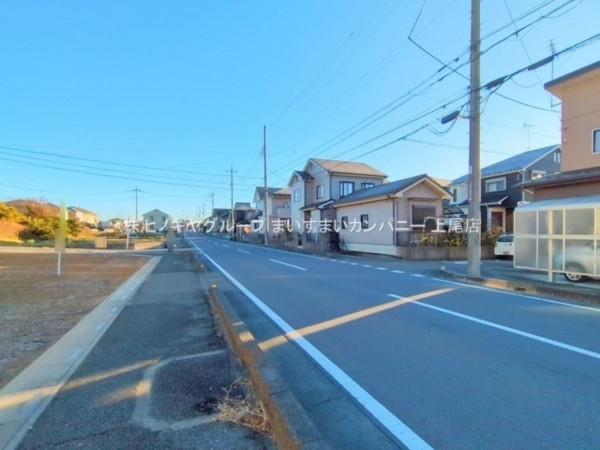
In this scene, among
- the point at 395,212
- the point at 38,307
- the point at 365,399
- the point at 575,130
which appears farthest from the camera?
the point at 395,212

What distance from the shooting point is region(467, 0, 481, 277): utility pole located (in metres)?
12.1

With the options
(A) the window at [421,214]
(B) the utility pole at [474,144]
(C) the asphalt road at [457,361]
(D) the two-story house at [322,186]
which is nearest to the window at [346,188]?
(D) the two-story house at [322,186]

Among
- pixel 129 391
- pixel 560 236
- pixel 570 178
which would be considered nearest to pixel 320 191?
pixel 570 178

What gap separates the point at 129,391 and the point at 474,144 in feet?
41.0

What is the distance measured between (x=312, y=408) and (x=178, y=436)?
3.95 ft

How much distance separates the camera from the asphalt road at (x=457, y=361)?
9.86 feet

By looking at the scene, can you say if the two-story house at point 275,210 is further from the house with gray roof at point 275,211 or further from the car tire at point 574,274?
the car tire at point 574,274

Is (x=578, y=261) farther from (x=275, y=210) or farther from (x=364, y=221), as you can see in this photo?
(x=275, y=210)

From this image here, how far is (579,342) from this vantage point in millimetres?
5219

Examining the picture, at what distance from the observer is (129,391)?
377cm

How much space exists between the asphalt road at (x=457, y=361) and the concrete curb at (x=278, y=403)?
0.46 metres

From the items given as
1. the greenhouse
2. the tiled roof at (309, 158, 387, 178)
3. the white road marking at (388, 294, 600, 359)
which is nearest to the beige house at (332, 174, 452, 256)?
the tiled roof at (309, 158, 387, 178)

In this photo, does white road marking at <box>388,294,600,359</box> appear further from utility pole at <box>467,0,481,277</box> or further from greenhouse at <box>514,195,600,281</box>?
greenhouse at <box>514,195,600,281</box>

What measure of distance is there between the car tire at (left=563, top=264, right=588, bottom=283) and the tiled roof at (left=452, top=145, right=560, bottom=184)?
22.2 metres
